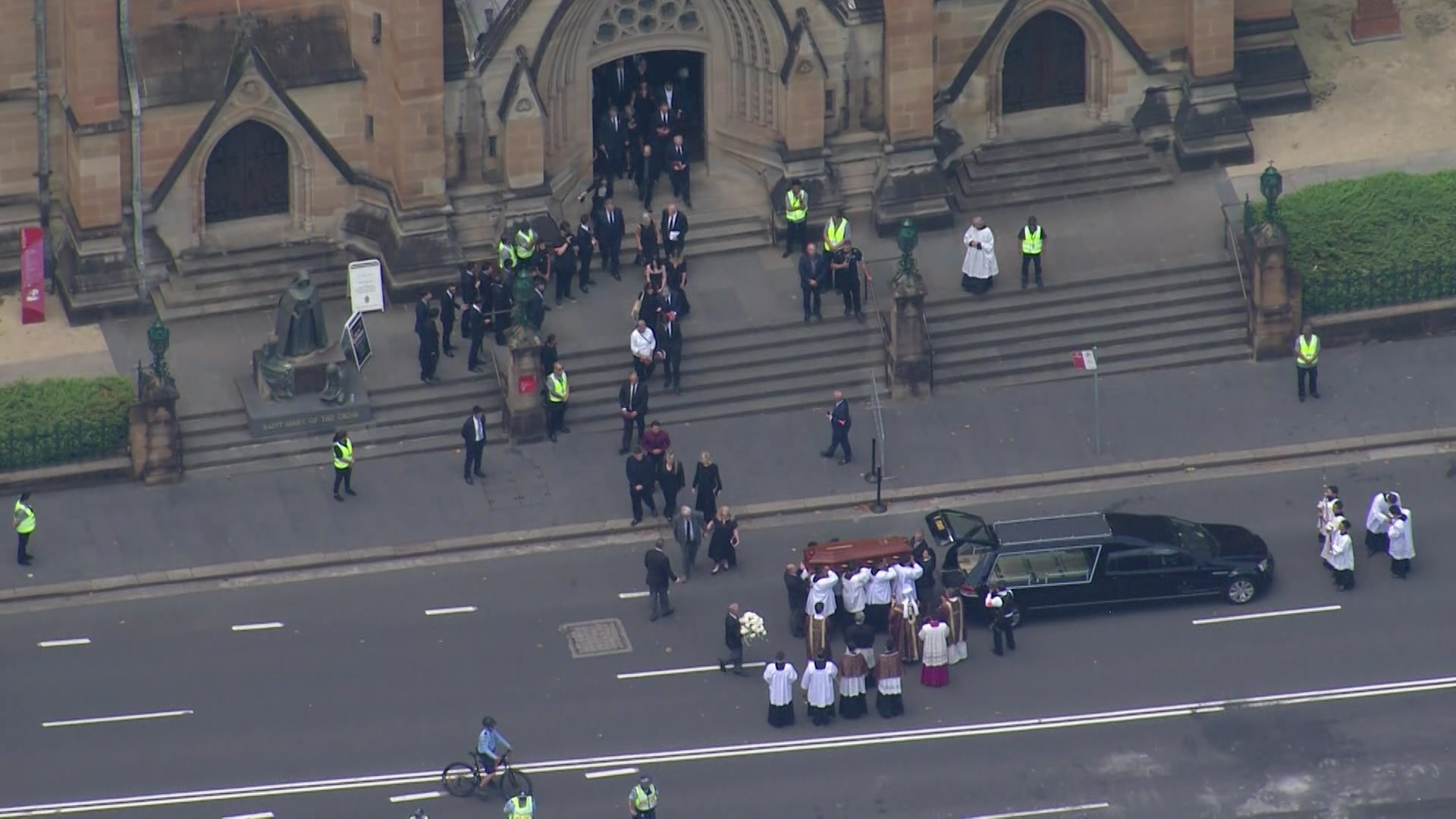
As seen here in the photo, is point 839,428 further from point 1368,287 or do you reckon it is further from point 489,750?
point 489,750

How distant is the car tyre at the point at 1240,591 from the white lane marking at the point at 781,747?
8.63 feet

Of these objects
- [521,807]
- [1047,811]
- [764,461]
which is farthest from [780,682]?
[764,461]

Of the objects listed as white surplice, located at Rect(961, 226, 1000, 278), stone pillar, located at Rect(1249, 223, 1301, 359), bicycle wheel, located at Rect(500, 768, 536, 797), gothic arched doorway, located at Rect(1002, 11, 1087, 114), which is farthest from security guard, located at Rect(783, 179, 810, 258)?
bicycle wheel, located at Rect(500, 768, 536, 797)

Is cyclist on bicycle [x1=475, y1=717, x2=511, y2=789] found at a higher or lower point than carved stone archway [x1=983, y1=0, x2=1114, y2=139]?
lower

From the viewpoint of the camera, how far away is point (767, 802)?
7138 cm

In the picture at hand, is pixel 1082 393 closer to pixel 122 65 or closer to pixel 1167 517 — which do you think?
pixel 1167 517

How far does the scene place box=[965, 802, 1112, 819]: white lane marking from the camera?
233 ft

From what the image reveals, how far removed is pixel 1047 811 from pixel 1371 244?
1742 centimetres

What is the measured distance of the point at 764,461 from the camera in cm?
8100

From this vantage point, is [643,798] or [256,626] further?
[256,626]

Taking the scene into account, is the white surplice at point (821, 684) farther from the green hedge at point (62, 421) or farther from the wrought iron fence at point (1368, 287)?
the wrought iron fence at point (1368, 287)

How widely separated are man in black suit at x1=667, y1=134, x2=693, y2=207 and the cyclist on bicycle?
1750cm

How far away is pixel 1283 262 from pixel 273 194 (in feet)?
62.4

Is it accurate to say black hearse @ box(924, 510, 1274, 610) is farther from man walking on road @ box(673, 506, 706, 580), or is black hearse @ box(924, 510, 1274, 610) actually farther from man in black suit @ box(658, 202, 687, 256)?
man in black suit @ box(658, 202, 687, 256)
